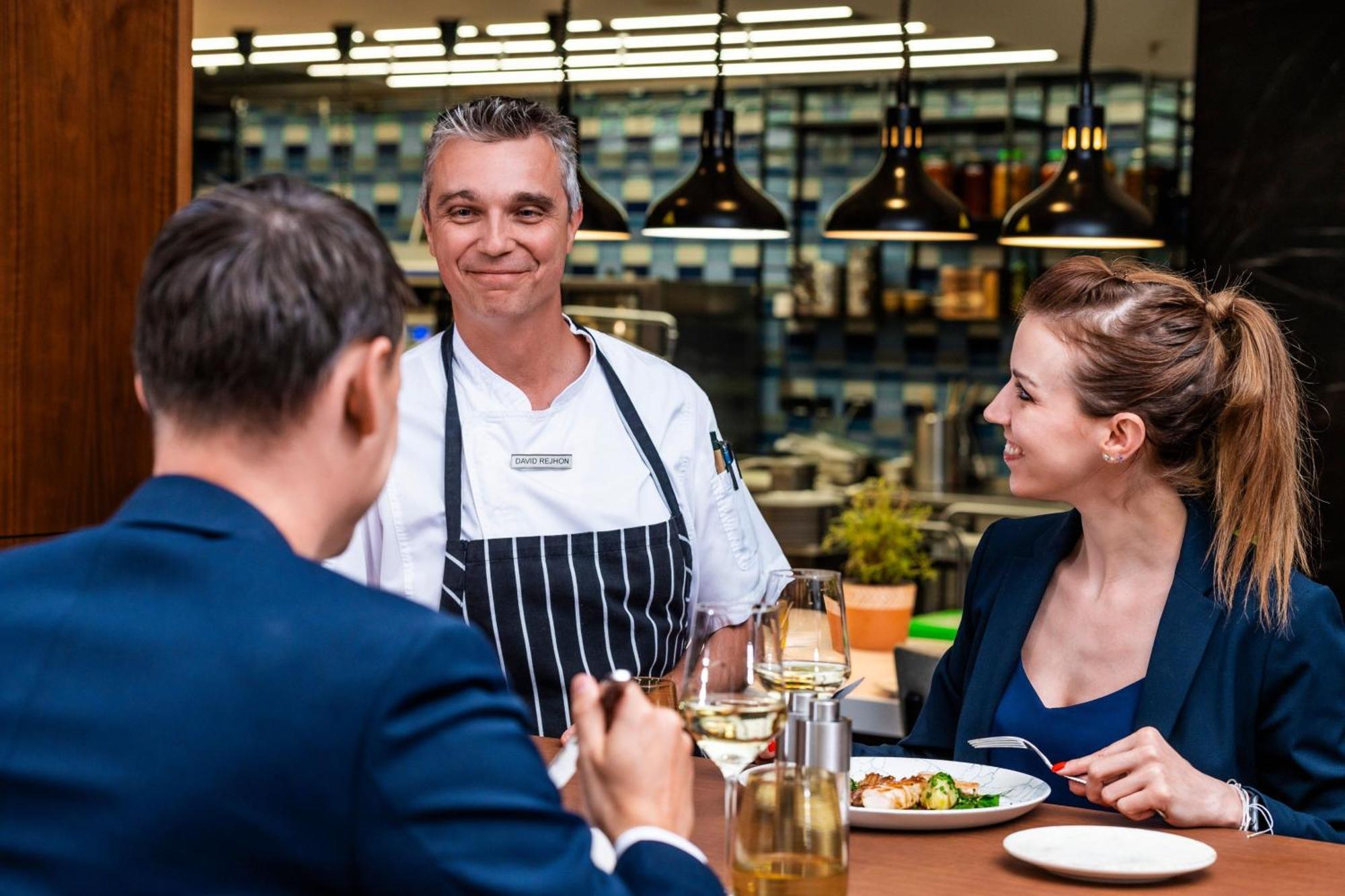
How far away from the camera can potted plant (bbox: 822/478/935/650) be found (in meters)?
4.23

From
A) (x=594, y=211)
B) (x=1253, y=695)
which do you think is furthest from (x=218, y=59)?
(x=1253, y=695)

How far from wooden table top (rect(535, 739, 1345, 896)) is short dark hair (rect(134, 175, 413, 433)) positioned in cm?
78

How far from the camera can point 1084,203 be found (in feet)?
13.7

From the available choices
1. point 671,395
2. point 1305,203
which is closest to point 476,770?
point 671,395

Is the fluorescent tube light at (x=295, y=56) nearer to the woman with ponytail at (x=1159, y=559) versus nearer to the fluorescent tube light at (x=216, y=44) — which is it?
the fluorescent tube light at (x=216, y=44)

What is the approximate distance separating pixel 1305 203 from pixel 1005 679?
8.72 feet

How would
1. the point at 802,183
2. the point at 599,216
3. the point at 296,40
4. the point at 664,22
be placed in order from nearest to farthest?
the point at 599,216 < the point at 664,22 < the point at 296,40 < the point at 802,183

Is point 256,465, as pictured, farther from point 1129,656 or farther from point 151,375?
point 1129,656

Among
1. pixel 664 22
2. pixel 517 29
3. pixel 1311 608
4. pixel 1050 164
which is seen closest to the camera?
pixel 1311 608

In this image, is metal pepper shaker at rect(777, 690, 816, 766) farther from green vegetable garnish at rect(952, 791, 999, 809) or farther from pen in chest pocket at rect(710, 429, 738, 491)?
pen in chest pocket at rect(710, 429, 738, 491)

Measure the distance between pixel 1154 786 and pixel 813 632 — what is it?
457 mm

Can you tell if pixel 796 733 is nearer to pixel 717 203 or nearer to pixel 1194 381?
pixel 1194 381

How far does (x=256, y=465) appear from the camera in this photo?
42.1 inches

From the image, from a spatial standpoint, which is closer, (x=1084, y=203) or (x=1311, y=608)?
(x=1311, y=608)
